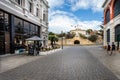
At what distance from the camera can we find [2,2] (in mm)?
23297

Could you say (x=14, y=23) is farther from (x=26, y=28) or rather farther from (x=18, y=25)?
(x=26, y=28)

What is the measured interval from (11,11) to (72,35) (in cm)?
8465

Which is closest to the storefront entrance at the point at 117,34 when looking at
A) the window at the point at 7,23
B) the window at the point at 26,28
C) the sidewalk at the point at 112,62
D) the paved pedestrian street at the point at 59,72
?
the sidewalk at the point at 112,62

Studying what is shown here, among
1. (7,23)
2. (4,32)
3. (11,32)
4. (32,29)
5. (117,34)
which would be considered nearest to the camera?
(4,32)

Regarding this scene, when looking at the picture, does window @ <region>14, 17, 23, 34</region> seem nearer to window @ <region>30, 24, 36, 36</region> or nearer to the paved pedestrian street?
window @ <region>30, 24, 36, 36</region>

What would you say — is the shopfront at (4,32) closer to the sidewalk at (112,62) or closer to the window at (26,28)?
the window at (26,28)

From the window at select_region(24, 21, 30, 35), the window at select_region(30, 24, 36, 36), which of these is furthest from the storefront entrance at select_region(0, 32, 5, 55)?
the window at select_region(30, 24, 36, 36)

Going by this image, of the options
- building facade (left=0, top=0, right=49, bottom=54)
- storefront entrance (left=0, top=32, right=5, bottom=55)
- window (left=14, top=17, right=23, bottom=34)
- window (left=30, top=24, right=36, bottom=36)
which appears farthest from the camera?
window (left=30, top=24, right=36, bottom=36)

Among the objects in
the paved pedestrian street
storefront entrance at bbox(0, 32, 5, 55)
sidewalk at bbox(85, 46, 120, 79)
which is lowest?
sidewalk at bbox(85, 46, 120, 79)

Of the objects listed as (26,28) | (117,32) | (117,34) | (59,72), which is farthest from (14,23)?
(117,32)

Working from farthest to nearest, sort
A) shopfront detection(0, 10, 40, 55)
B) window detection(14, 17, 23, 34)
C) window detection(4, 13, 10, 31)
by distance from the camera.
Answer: window detection(14, 17, 23, 34)
window detection(4, 13, 10, 31)
shopfront detection(0, 10, 40, 55)

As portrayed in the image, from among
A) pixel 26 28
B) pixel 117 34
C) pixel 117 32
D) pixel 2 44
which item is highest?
pixel 26 28

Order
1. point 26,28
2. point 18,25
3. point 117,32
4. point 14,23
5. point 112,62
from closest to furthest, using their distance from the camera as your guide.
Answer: point 112,62 < point 14,23 < point 18,25 < point 26,28 < point 117,32

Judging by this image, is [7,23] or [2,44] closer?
[2,44]
